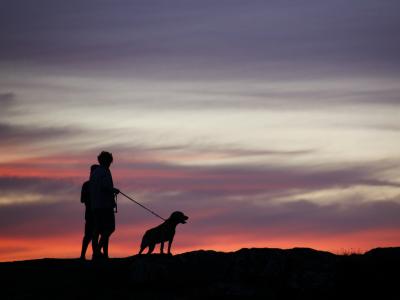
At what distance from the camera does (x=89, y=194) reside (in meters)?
23.9

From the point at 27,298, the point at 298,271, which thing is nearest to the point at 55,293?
the point at 27,298

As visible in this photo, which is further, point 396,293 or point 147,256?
point 147,256

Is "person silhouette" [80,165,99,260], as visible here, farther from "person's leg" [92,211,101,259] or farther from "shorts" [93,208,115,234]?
"shorts" [93,208,115,234]

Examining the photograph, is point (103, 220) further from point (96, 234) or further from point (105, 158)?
point (105, 158)

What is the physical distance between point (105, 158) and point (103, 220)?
1.58 meters

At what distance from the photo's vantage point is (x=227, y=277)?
890 inches

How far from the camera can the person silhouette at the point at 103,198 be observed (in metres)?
23.1

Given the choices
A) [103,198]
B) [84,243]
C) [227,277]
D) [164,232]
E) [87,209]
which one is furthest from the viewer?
[164,232]

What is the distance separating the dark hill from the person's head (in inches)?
101

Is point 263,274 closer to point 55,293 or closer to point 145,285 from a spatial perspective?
point 145,285

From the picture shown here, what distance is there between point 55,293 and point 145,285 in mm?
2187

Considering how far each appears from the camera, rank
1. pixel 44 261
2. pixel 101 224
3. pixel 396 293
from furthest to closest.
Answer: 1. pixel 44 261
2. pixel 101 224
3. pixel 396 293

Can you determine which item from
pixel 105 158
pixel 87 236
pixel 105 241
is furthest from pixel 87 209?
pixel 105 158

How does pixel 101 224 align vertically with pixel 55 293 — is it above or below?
above
